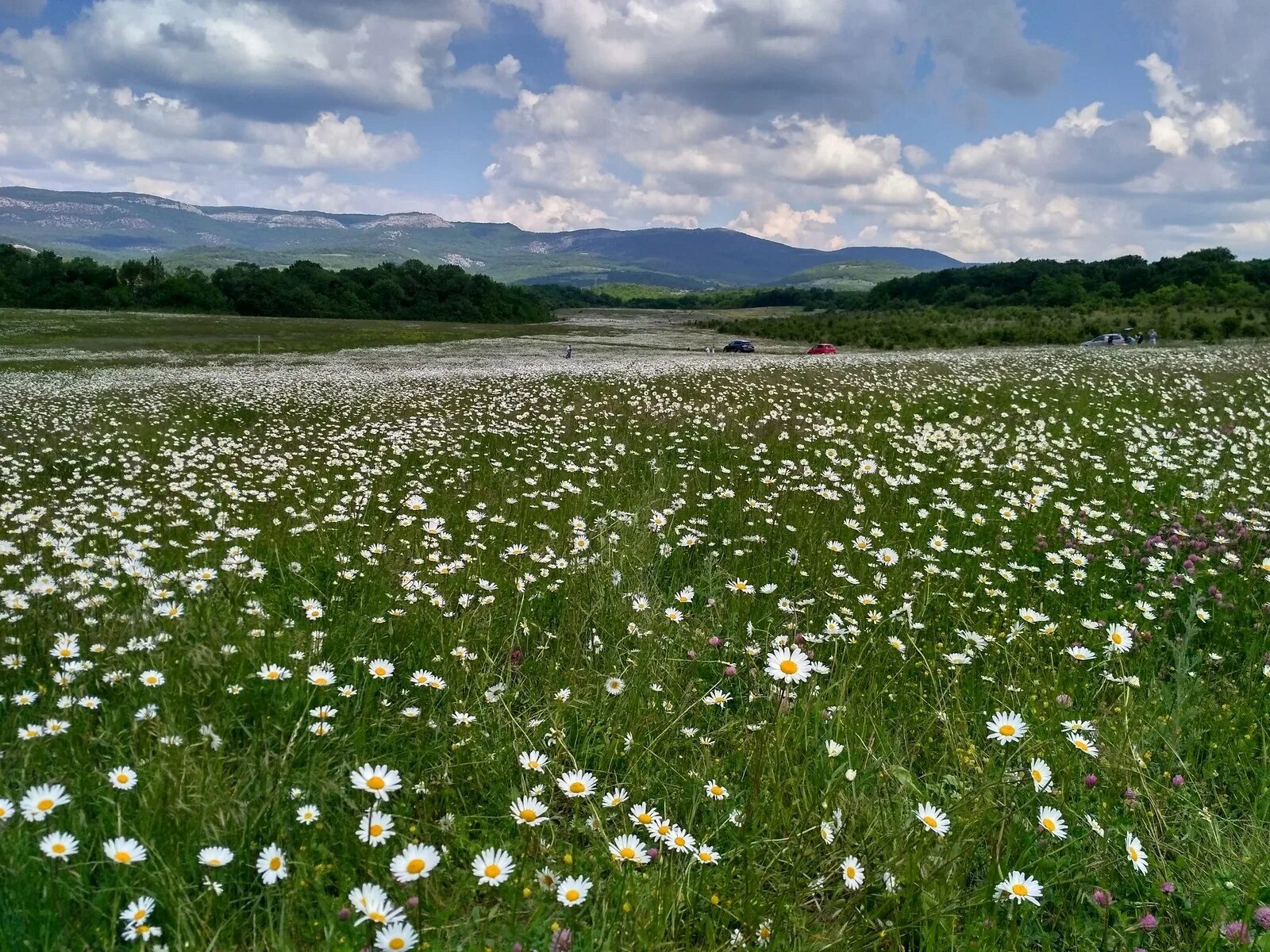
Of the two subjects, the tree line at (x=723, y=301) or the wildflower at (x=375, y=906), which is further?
the tree line at (x=723, y=301)

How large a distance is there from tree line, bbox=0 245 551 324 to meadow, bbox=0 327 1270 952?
102 m

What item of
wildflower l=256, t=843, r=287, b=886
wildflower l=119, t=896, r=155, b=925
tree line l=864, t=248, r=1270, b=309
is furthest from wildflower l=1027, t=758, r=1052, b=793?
tree line l=864, t=248, r=1270, b=309

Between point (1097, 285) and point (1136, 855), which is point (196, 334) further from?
point (1097, 285)

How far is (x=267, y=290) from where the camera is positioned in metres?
113

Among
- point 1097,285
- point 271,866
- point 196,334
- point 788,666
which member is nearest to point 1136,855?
point 788,666

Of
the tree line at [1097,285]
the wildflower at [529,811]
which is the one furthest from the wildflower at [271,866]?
the tree line at [1097,285]

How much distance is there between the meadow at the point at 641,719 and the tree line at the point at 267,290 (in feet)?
334

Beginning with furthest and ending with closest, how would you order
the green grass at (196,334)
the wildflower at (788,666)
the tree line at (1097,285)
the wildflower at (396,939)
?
1. the tree line at (1097,285)
2. the green grass at (196,334)
3. the wildflower at (788,666)
4. the wildflower at (396,939)

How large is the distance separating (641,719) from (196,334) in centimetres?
6489

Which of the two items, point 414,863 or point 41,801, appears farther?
point 41,801

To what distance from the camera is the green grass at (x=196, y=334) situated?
156 ft

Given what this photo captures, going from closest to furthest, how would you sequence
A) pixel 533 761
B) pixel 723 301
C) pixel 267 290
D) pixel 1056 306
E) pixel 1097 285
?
pixel 533 761
pixel 1056 306
pixel 1097 285
pixel 267 290
pixel 723 301

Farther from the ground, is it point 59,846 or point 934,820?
point 59,846

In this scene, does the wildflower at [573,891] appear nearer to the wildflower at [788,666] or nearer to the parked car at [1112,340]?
the wildflower at [788,666]
